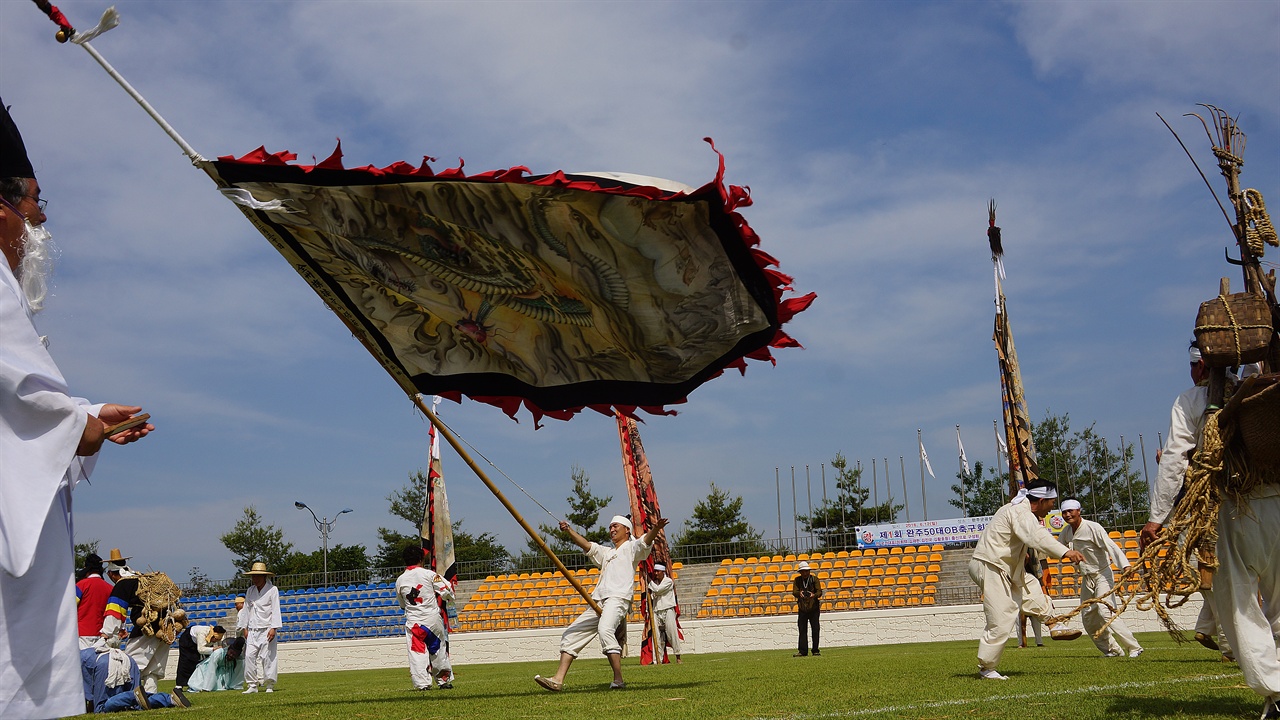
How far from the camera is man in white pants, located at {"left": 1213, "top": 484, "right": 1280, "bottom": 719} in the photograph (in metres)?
5.39

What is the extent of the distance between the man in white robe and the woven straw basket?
574 centimetres

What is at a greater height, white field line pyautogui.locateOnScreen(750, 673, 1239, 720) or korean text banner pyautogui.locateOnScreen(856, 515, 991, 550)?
korean text banner pyautogui.locateOnScreen(856, 515, 991, 550)

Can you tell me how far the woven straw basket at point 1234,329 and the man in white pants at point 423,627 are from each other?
31.7 ft

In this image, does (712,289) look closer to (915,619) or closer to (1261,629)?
(1261,629)

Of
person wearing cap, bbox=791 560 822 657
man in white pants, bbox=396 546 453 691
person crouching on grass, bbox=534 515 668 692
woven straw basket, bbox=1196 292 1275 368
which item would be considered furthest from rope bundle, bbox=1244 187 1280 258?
person wearing cap, bbox=791 560 822 657

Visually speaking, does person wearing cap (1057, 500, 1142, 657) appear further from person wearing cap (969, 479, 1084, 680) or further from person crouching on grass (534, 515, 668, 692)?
person crouching on grass (534, 515, 668, 692)

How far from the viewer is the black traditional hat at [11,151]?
3.32 meters

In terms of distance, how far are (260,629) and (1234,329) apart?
16.6 meters

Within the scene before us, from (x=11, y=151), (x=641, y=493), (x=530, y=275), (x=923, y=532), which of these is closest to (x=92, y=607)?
(x=530, y=275)

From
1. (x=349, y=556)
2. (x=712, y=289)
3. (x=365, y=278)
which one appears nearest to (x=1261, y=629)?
(x=712, y=289)

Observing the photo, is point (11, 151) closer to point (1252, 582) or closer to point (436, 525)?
point (1252, 582)

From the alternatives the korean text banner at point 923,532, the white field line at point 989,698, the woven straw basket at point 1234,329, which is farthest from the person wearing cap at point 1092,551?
the korean text banner at point 923,532

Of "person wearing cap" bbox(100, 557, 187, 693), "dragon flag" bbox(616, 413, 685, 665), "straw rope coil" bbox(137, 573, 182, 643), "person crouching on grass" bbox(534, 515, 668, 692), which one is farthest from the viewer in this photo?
"dragon flag" bbox(616, 413, 685, 665)

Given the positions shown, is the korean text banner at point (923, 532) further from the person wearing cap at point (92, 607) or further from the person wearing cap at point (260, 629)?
the person wearing cap at point (92, 607)
